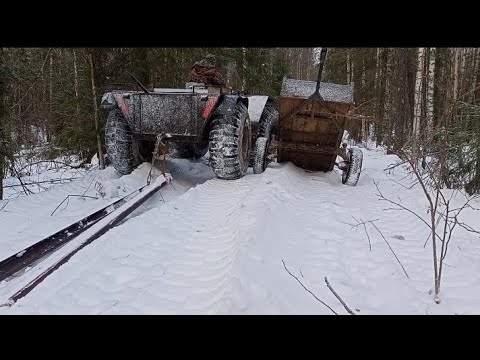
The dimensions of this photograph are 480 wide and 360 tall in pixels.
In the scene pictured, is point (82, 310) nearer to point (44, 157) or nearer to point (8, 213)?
point (8, 213)

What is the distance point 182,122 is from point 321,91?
92.5 inches

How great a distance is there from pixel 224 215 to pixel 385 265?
185 cm

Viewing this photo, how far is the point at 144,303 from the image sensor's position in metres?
2.45

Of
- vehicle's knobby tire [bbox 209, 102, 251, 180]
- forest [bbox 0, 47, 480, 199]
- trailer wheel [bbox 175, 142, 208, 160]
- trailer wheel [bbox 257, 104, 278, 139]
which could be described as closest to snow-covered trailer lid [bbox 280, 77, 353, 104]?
forest [bbox 0, 47, 480, 199]

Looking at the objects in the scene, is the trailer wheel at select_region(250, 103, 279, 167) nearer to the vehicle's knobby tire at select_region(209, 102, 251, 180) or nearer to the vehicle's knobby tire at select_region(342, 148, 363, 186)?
the vehicle's knobby tire at select_region(209, 102, 251, 180)

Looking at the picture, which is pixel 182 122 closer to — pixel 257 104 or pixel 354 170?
pixel 257 104

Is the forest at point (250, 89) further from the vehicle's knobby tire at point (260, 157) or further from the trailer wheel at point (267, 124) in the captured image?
the trailer wheel at point (267, 124)

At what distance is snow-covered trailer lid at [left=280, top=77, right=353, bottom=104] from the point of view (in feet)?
22.4

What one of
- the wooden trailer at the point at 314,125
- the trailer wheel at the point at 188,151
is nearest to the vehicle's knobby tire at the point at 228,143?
the wooden trailer at the point at 314,125

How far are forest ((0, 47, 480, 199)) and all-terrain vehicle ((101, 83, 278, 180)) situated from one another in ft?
2.01

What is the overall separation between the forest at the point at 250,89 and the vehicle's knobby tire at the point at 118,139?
576mm

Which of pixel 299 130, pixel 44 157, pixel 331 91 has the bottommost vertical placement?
pixel 44 157

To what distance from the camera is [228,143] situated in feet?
20.2
